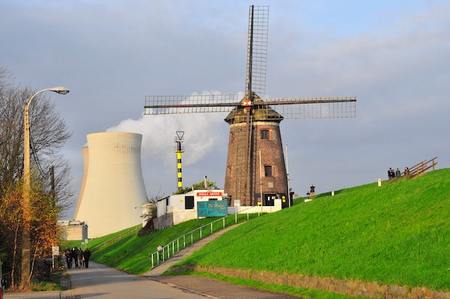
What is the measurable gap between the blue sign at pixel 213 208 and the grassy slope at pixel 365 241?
60.8ft

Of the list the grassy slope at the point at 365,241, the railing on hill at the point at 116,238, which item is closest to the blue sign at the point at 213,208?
the grassy slope at the point at 365,241

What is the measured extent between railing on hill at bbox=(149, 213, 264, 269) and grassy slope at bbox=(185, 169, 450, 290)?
5898mm

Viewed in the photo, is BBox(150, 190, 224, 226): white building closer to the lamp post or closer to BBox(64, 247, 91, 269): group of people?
BBox(64, 247, 91, 269): group of people

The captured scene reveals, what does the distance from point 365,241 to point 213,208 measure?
34.3 meters

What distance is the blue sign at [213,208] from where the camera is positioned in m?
55.2

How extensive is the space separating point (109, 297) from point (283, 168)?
40034mm

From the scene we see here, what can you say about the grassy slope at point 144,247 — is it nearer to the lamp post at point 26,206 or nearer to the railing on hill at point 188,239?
the railing on hill at point 188,239

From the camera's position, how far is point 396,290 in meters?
15.5

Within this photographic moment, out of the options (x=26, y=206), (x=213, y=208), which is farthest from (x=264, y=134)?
(x=26, y=206)

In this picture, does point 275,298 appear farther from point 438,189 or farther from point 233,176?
point 233,176

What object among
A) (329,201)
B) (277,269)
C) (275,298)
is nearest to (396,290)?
(275,298)

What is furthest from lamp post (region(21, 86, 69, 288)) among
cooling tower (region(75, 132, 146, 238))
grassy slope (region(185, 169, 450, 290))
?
cooling tower (region(75, 132, 146, 238))

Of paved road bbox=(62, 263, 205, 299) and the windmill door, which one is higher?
the windmill door

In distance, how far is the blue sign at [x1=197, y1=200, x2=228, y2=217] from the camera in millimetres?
55156
